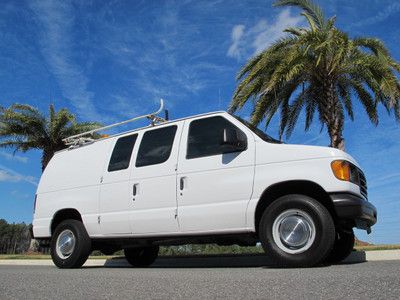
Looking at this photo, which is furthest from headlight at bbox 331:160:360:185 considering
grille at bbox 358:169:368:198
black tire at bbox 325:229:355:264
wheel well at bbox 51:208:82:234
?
wheel well at bbox 51:208:82:234

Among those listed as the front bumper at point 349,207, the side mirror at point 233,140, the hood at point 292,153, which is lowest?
the front bumper at point 349,207

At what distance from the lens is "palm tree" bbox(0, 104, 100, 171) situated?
1031 inches

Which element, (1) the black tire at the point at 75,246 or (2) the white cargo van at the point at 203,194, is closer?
(2) the white cargo van at the point at 203,194

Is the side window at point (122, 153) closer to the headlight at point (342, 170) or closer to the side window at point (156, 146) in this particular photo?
the side window at point (156, 146)

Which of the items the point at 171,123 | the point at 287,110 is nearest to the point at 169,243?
the point at 171,123

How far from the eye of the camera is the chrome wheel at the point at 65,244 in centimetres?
842

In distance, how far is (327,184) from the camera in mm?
6172

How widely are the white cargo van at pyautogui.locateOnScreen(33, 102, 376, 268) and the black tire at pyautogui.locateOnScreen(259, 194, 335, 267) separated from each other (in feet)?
0.04

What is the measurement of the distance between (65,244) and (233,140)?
381cm

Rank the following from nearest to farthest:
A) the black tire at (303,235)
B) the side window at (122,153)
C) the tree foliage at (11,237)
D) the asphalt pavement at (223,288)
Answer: the asphalt pavement at (223,288) < the black tire at (303,235) < the side window at (122,153) < the tree foliage at (11,237)

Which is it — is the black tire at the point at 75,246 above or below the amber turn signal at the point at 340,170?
below

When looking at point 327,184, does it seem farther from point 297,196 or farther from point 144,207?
point 144,207

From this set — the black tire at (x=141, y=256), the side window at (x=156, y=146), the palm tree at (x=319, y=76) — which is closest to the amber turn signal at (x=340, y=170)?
the side window at (x=156, y=146)

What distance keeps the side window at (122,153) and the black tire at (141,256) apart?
2.33m
